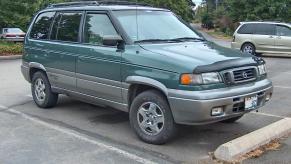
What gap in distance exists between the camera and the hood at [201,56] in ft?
18.3

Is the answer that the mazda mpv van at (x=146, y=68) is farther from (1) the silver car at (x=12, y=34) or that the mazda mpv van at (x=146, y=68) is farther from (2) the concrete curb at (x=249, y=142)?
(1) the silver car at (x=12, y=34)

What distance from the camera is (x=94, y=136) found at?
6.47 meters

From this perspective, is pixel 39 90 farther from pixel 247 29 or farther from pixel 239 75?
pixel 247 29

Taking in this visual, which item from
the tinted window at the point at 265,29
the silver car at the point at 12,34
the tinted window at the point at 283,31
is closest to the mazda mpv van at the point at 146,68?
the tinted window at the point at 283,31

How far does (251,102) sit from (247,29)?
15279 mm

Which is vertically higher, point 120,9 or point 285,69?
point 120,9

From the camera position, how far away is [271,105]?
851 cm

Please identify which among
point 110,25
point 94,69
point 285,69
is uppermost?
point 110,25

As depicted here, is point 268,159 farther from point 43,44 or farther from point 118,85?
point 43,44

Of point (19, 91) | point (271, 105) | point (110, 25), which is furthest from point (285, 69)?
point (110, 25)

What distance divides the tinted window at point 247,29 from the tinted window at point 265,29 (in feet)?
0.75

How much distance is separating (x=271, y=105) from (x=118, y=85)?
11.3 ft

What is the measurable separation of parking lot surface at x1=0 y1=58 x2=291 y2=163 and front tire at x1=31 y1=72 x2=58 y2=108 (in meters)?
0.13

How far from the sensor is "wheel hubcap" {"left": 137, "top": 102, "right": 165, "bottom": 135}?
5.90m
